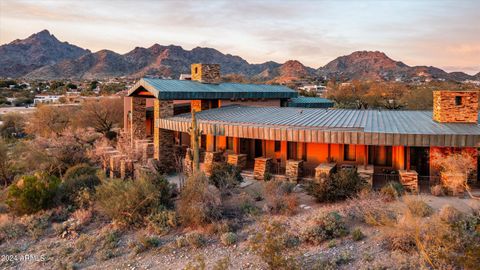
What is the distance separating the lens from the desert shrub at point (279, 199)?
12.7 m

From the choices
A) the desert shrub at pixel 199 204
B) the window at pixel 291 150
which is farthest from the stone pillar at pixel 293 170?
the desert shrub at pixel 199 204

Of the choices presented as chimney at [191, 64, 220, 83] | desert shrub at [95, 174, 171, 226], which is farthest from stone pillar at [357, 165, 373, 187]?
chimney at [191, 64, 220, 83]

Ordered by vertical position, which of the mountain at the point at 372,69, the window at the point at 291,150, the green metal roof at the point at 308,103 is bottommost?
the window at the point at 291,150

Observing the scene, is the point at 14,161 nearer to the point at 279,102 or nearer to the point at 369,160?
the point at 279,102

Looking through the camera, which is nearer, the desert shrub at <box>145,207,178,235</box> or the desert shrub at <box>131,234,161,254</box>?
the desert shrub at <box>131,234,161,254</box>

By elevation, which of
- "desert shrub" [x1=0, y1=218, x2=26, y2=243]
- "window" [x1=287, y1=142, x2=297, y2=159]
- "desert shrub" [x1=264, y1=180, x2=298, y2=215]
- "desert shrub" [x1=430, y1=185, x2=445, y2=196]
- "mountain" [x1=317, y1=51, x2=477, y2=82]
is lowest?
"desert shrub" [x1=0, y1=218, x2=26, y2=243]

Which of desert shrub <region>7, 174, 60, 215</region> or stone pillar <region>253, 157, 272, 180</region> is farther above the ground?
stone pillar <region>253, 157, 272, 180</region>

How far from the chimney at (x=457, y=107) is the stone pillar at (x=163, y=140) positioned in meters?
11.7

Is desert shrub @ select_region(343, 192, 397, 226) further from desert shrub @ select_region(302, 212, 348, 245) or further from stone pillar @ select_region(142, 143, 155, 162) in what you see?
stone pillar @ select_region(142, 143, 155, 162)

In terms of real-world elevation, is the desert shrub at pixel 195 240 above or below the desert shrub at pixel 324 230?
below

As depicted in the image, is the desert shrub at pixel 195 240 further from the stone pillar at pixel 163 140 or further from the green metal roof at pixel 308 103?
the green metal roof at pixel 308 103

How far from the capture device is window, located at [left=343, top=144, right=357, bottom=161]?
16422mm

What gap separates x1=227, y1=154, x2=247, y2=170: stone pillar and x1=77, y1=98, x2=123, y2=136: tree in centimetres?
1854

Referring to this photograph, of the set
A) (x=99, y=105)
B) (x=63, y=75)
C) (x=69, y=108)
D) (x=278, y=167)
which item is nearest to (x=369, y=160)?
(x=278, y=167)
